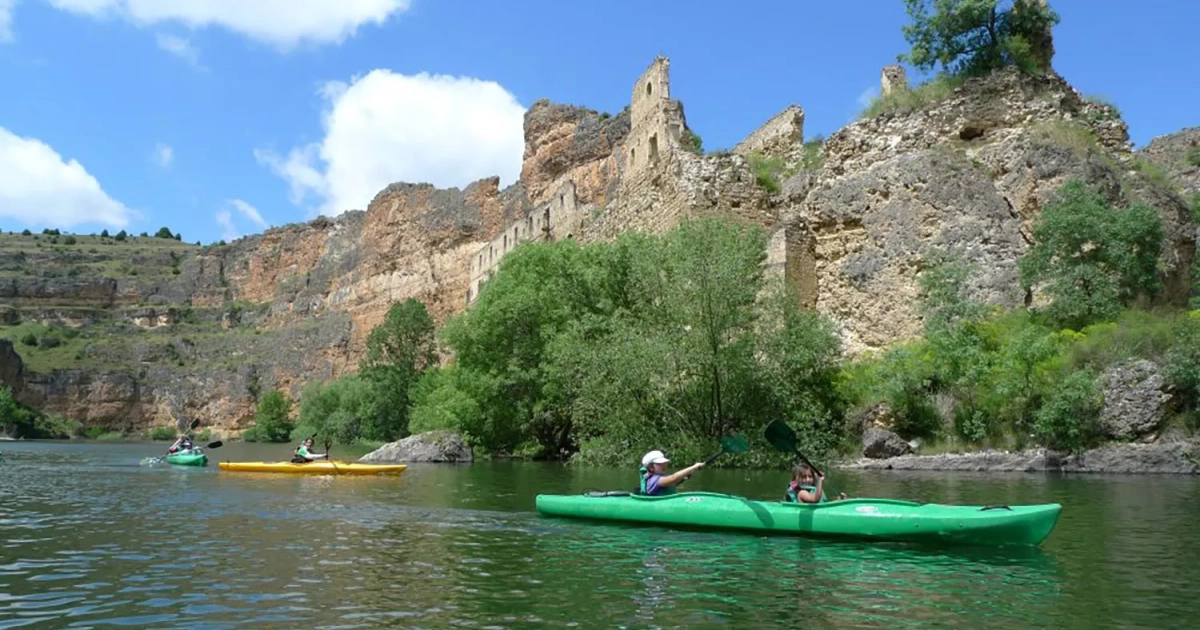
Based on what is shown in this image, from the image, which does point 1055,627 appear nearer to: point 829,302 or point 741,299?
point 741,299

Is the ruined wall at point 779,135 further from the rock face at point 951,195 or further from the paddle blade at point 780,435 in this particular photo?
the paddle blade at point 780,435

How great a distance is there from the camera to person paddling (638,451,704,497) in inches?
441

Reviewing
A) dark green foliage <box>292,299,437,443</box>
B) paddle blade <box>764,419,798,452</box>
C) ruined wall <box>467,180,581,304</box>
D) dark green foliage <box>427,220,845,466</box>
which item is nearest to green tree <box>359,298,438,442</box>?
dark green foliage <box>292,299,437,443</box>

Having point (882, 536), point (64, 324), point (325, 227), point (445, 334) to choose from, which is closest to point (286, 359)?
point (325, 227)

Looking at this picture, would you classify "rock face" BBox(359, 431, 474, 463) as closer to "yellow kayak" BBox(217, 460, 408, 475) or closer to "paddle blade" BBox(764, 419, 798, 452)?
"yellow kayak" BBox(217, 460, 408, 475)

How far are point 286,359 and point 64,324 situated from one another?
24.4 m

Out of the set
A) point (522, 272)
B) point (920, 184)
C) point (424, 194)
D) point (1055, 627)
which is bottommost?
point (1055, 627)

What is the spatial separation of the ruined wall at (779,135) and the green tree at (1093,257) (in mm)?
10200

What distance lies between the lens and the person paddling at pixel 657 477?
11.2m

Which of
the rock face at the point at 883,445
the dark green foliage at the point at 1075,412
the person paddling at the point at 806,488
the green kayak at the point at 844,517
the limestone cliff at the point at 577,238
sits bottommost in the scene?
the green kayak at the point at 844,517

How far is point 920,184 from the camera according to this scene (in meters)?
24.7

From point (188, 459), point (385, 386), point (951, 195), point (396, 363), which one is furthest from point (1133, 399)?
point (396, 363)

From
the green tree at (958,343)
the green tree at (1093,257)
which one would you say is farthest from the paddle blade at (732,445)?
the green tree at (1093,257)

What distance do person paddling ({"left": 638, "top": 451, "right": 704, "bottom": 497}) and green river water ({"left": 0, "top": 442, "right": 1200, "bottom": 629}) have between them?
2.09 feet
